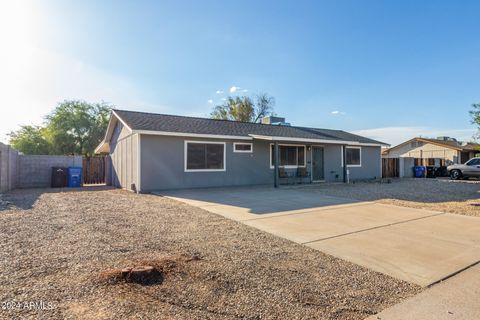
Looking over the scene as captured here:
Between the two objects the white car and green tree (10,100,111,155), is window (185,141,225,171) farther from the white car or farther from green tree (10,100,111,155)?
green tree (10,100,111,155)

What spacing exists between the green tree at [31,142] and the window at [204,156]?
23487mm

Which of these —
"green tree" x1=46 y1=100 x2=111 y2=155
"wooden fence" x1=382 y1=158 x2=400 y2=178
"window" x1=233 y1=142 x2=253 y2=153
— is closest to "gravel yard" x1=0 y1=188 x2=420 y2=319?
"window" x1=233 y1=142 x2=253 y2=153

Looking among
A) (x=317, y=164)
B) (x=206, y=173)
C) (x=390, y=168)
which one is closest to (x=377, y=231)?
(x=206, y=173)

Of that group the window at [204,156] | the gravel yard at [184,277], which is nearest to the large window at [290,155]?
the window at [204,156]

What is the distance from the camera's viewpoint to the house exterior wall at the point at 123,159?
11919 mm

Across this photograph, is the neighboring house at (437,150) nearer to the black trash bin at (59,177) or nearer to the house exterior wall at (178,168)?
the house exterior wall at (178,168)

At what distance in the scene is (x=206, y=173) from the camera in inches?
504

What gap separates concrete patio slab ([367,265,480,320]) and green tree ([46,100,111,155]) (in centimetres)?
3182

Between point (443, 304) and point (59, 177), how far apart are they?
1619cm

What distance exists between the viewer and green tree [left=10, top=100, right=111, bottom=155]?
92.6ft

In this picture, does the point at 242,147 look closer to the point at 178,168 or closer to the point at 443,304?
the point at 178,168

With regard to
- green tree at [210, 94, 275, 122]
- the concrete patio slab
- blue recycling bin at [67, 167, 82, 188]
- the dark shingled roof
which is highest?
green tree at [210, 94, 275, 122]

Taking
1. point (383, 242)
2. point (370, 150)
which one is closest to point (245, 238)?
point (383, 242)

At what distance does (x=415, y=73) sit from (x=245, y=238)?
1466 centimetres
